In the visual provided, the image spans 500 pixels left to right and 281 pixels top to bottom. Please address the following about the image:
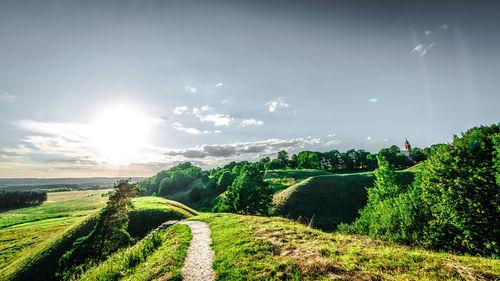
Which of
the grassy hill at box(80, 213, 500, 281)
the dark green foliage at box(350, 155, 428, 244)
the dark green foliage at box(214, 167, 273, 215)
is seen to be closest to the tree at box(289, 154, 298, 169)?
the dark green foliage at box(214, 167, 273, 215)

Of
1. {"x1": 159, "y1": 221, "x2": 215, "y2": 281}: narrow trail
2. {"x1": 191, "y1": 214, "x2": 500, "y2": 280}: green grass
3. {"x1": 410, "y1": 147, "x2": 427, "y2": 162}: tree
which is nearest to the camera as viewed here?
{"x1": 191, "y1": 214, "x2": 500, "y2": 280}: green grass

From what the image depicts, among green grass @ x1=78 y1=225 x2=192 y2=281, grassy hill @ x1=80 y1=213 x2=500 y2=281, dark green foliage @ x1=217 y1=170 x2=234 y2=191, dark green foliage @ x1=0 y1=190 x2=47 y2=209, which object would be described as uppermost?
grassy hill @ x1=80 y1=213 x2=500 y2=281

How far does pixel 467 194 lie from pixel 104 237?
3460cm

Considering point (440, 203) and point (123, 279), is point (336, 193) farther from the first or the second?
point (123, 279)

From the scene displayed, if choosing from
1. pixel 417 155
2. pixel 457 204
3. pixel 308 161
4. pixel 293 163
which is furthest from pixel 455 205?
pixel 417 155

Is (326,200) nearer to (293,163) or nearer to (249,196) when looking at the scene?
(249,196)

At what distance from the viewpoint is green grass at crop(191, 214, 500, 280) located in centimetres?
599

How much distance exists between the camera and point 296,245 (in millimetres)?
9750

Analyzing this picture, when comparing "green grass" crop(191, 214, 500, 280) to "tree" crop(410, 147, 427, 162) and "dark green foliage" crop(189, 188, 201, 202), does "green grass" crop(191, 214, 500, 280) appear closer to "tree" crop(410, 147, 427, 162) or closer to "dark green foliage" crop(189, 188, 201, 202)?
"dark green foliage" crop(189, 188, 201, 202)

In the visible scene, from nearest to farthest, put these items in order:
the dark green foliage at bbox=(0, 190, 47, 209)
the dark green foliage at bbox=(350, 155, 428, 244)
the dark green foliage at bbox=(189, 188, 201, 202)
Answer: the dark green foliage at bbox=(350, 155, 428, 244)
the dark green foliage at bbox=(189, 188, 201, 202)
the dark green foliage at bbox=(0, 190, 47, 209)

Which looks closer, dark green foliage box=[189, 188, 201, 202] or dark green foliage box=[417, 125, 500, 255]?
dark green foliage box=[417, 125, 500, 255]

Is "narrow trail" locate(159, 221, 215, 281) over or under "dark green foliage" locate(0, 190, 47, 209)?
over

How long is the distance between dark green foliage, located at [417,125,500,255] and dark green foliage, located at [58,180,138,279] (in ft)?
102

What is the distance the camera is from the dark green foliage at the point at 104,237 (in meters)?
16.8
